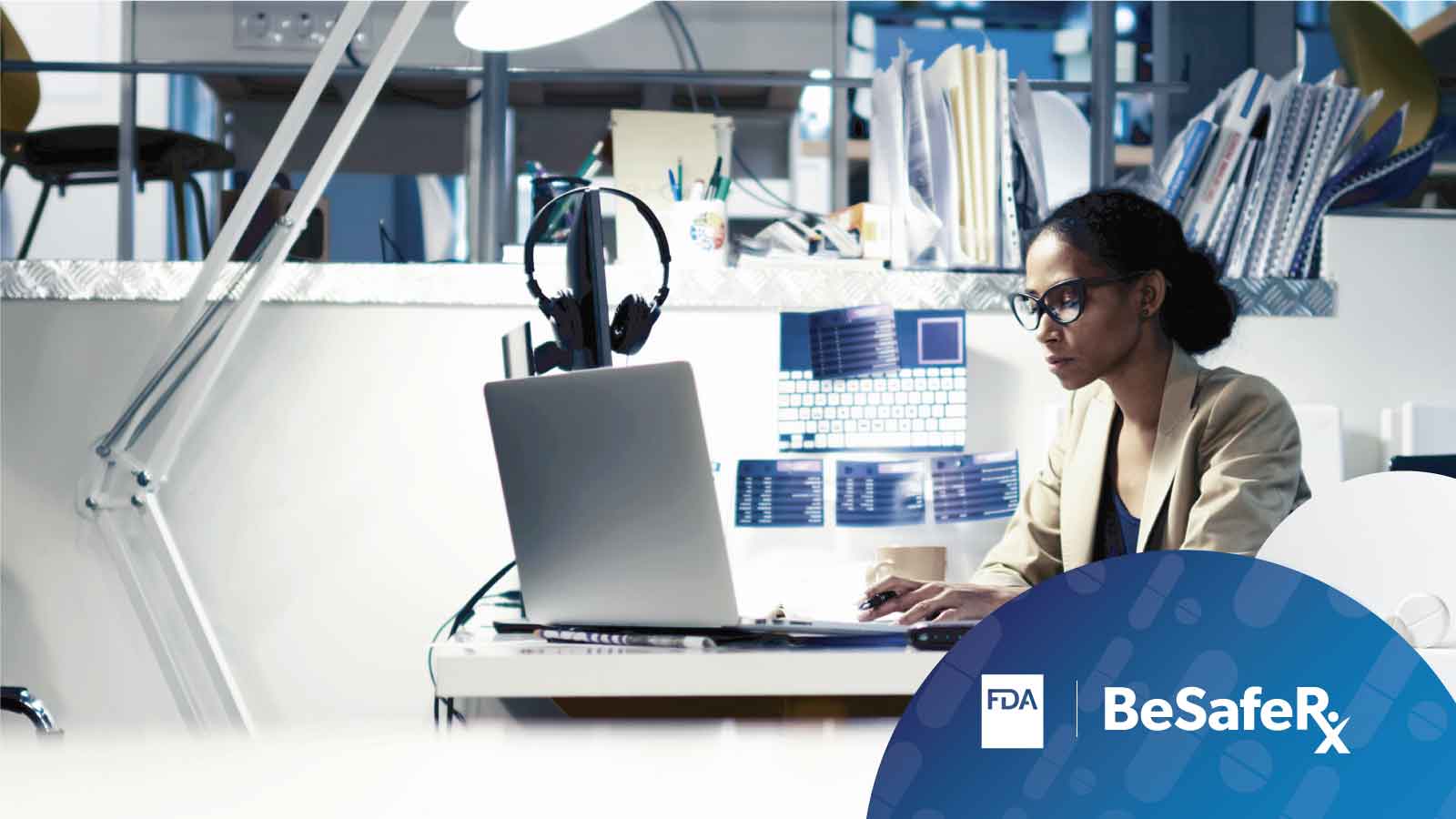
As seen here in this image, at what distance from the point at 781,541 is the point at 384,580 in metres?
0.59

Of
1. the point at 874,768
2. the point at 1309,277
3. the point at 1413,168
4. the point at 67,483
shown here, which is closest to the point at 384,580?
the point at 67,483

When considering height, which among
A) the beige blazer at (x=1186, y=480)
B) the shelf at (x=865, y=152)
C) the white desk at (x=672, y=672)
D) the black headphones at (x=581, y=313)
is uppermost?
the shelf at (x=865, y=152)

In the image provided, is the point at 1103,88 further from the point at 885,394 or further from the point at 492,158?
the point at 492,158

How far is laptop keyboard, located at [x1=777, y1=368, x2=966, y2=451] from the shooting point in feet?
6.40

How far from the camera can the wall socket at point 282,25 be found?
3.73 metres

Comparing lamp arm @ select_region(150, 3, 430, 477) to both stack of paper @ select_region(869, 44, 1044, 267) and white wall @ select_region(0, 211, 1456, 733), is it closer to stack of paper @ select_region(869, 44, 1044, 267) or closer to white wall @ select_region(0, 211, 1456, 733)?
white wall @ select_region(0, 211, 1456, 733)

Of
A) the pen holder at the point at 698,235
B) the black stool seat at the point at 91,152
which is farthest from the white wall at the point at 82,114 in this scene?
the pen holder at the point at 698,235

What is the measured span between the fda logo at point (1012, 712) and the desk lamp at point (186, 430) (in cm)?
130

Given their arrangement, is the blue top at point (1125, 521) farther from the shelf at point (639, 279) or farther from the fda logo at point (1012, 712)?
the fda logo at point (1012, 712)

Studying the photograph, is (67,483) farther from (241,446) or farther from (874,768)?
(874,768)

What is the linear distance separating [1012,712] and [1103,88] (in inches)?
82.2

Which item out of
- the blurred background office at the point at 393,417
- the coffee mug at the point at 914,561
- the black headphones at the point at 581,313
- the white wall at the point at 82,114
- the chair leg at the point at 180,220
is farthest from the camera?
the white wall at the point at 82,114

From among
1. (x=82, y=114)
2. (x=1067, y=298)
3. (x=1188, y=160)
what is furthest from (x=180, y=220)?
(x=82, y=114)

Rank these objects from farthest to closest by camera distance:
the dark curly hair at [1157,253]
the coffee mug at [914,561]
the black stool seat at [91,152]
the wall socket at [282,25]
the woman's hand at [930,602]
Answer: the wall socket at [282,25] < the black stool seat at [91,152] < the coffee mug at [914,561] < the dark curly hair at [1157,253] < the woman's hand at [930,602]
